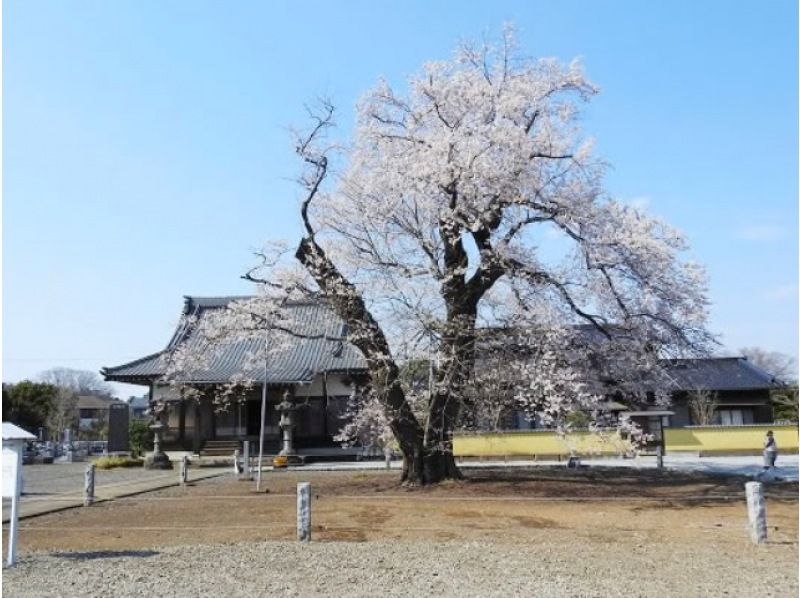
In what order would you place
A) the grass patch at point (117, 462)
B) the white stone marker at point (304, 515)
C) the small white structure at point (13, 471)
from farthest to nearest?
the grass patch at point (117, 462) → the white stone marker at point (304, 515) → the small white structure at point (13, 471)

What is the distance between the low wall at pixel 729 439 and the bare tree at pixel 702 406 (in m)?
4.31

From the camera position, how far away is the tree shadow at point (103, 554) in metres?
8.24

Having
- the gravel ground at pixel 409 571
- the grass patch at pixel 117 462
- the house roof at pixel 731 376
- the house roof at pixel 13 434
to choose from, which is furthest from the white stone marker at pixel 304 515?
the house roof at pixel 731 376

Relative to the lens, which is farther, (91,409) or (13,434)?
(91,409)

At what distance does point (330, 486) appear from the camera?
17.5m

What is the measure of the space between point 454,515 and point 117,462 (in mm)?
20262

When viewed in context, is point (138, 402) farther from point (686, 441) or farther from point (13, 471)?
point (13, 471)

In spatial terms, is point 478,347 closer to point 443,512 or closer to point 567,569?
point 443,512

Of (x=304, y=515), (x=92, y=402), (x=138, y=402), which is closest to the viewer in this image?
(x=304, y=515)

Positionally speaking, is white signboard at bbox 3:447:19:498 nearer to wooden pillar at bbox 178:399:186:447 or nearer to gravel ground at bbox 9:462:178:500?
gravel ground at bbox 9:462:178:500

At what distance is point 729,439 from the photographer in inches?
1126

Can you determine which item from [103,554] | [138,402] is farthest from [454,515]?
[138,402]

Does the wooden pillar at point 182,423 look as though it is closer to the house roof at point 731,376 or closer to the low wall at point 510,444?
the low wall at point 510,444

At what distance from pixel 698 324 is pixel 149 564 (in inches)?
488
